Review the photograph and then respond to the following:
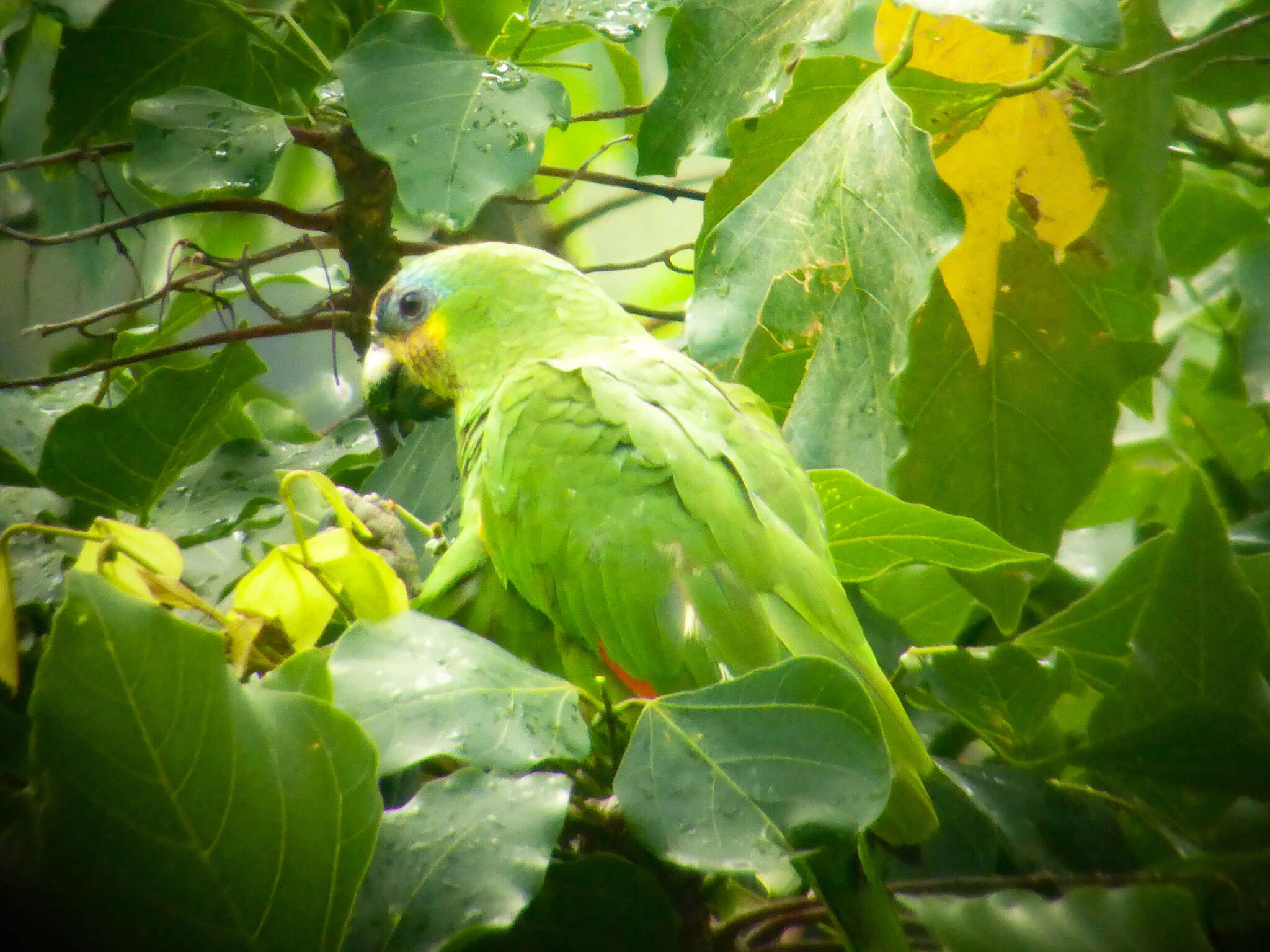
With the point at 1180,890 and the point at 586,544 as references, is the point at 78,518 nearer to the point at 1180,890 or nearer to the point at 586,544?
the point at 586,544

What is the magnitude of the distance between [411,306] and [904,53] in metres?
0.66

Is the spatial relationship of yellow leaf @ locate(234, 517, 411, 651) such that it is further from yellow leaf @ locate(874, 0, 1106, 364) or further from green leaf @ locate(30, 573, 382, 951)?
yellow leaf @ locate(874, 0, 1106, 364)

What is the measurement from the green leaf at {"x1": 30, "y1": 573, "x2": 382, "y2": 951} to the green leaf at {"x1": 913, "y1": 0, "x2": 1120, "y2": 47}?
0.71 meters

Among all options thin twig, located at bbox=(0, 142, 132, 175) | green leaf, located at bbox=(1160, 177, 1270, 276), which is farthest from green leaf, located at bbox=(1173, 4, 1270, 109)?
thin twig, located at bbox=(0, 142, 132, 175)

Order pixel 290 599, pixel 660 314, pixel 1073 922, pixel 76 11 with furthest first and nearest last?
pixel 660 314, pixel 76 11, pixel 290 599, pixel 1073 922

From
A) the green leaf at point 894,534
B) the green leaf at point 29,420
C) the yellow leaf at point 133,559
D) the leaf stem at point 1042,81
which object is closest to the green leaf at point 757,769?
the green leaf at point 894,534

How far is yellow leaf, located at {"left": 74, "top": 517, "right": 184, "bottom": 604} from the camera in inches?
28.3

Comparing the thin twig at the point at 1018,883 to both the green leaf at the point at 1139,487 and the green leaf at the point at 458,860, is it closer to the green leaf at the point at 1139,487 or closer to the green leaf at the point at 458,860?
the green leaf at the point at 458,860

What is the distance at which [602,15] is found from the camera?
1.04 metres

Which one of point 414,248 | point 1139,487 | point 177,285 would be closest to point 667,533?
point 414,248

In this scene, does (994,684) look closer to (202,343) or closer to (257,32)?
(202,343)

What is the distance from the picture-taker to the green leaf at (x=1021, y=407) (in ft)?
3.28

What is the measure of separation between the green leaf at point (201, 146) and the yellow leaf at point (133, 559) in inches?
17.3

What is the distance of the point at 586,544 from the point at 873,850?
14.1 inches
